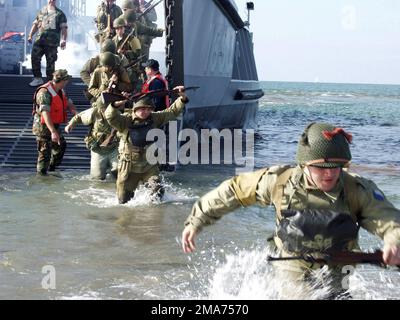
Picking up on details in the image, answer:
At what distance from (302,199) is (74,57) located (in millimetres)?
26644

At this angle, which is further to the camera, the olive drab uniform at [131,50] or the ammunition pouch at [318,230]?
the olive drab uniform at [131,50]

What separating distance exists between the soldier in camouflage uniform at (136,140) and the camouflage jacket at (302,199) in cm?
403

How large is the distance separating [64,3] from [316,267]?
88.5 ft

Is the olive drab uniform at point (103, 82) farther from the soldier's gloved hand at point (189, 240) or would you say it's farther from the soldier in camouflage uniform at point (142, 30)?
the soldier's gloved hand at point (189, 240)

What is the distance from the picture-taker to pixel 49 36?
511 inches

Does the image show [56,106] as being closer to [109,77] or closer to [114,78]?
[109,77]

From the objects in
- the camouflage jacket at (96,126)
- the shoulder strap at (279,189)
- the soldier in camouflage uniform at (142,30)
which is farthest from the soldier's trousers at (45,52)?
the shoulder strap at (279,189)

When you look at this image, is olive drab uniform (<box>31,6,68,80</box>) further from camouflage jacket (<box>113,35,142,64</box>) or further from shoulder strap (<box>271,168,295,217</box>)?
shoulder strap (<box>271,168,295,217</box>)

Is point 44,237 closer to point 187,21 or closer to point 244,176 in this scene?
point 244,176

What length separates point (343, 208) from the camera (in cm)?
369

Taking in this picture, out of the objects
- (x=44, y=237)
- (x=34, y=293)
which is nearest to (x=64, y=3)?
(x=44, y=237)

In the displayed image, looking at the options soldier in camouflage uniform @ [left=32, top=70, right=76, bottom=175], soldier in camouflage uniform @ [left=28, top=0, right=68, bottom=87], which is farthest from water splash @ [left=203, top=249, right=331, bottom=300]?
soldier in camouflage uniform @ [left=28, top=0, right=68, bottom=87]

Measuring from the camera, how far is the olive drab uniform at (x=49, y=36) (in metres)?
12.9

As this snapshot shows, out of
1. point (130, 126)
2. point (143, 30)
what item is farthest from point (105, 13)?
point (130, 126)
